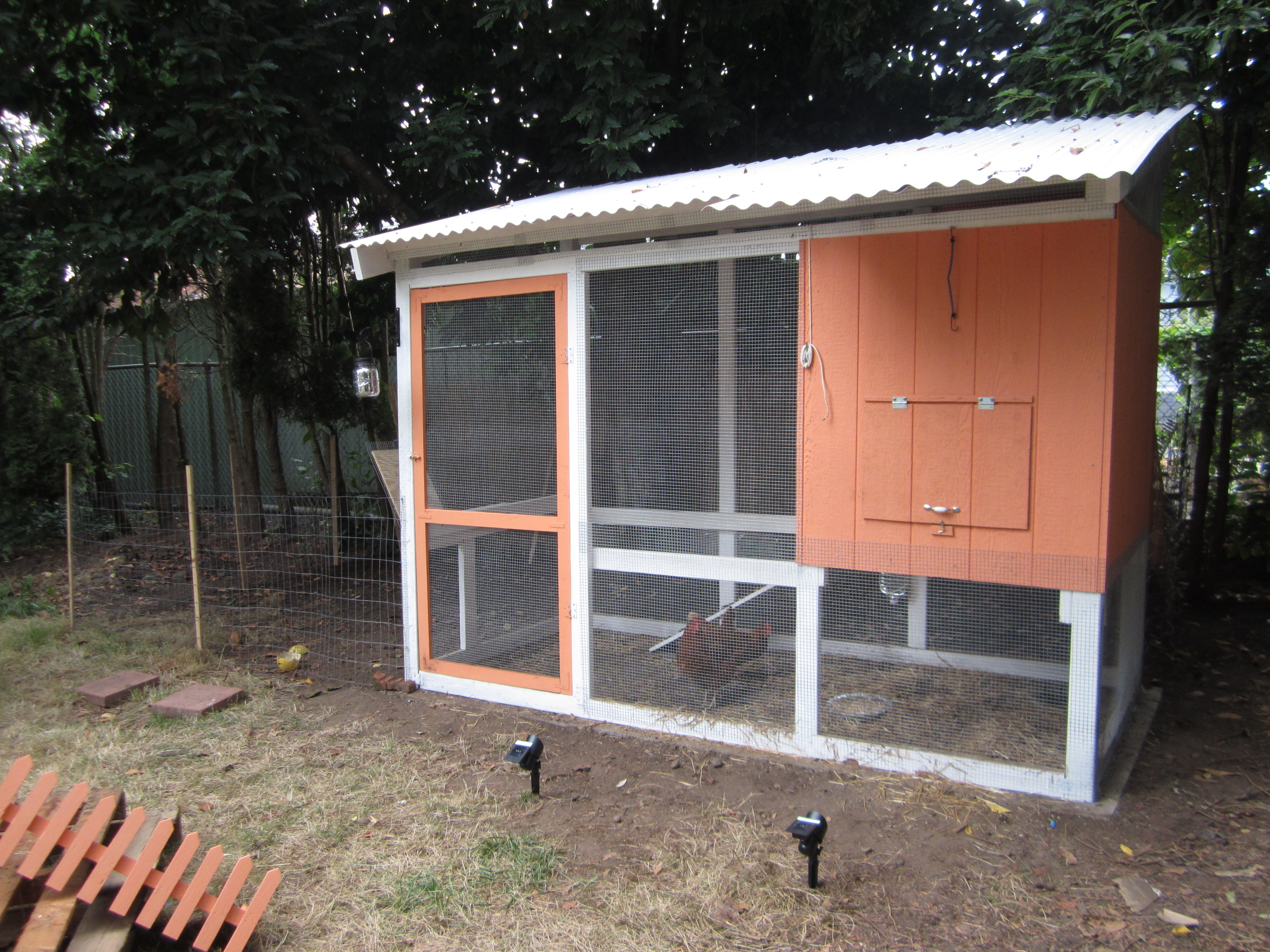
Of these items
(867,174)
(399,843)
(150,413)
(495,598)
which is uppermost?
(867,174)

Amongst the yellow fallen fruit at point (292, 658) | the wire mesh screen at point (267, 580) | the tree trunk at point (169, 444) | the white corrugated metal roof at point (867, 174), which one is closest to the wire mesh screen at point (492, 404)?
the white corrugated metal roof at point (867, 174)

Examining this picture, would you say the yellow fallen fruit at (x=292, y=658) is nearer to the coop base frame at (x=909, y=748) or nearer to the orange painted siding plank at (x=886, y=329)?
the coop base frame at (x=909, y=748)

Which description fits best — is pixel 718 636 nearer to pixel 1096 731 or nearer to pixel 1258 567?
pixel 1096 731

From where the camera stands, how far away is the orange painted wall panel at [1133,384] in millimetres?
3125

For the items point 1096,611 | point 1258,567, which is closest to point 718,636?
point 1096,611

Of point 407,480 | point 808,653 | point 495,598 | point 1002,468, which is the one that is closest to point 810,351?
point 1002,468

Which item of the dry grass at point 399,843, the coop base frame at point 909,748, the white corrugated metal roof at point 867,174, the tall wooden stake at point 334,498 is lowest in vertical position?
the dry grass at point 399,843

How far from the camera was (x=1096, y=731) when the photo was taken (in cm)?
313

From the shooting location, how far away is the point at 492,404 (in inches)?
169

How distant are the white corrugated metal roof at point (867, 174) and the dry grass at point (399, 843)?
97.1 inches

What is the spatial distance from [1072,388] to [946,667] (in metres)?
1.56

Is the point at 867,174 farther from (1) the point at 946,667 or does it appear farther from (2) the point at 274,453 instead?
(2) the point at 274,453

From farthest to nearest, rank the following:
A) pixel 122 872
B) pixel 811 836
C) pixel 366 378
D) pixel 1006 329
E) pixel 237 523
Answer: pixel 237 523 → pixel 366 378 → pixel 1006 329 → pixel 811 836 → pixel 122 872

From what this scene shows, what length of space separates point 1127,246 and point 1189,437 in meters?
3.56
